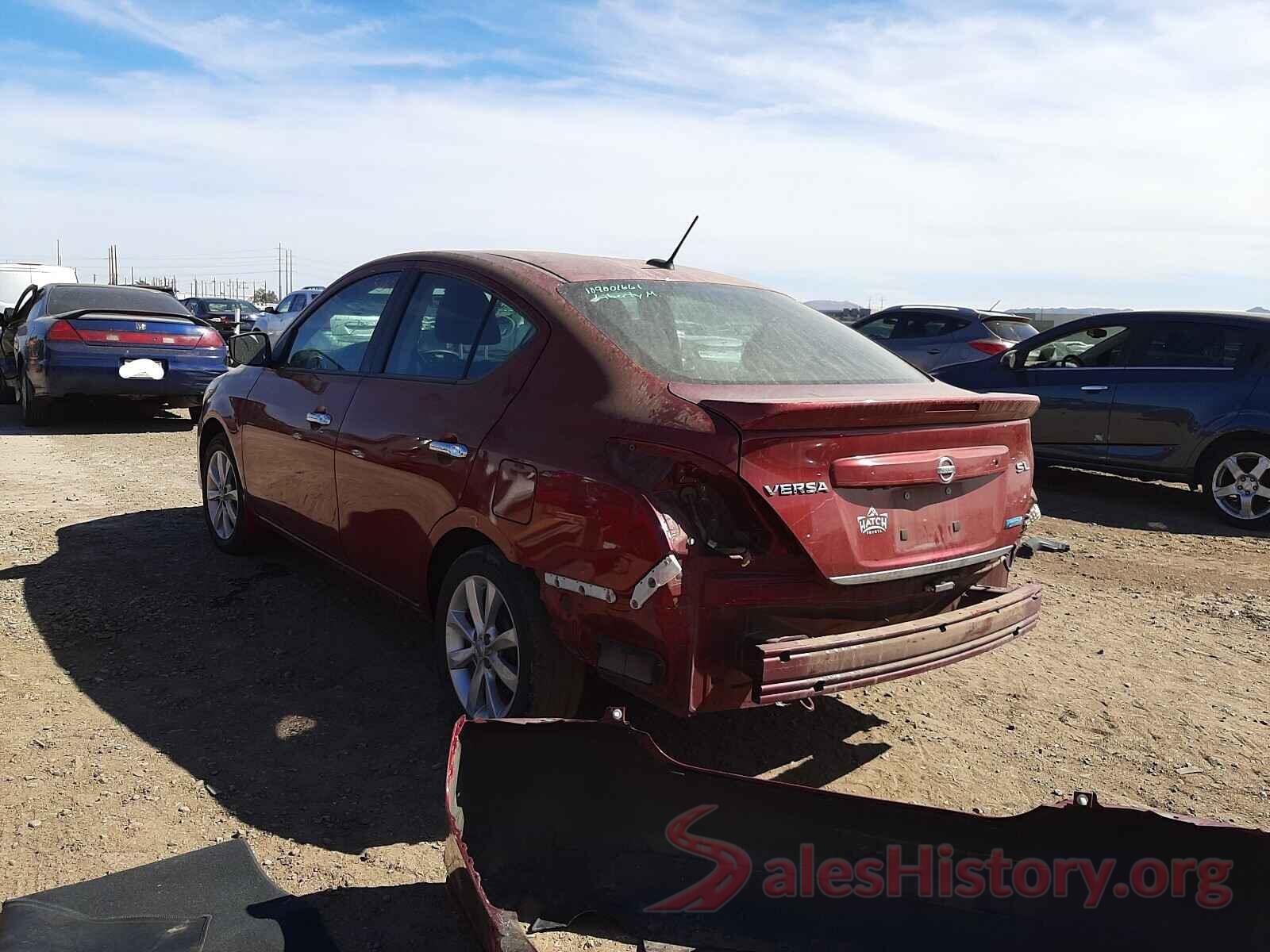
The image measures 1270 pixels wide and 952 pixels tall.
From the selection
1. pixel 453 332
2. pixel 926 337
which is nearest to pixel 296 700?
pixel 453 332

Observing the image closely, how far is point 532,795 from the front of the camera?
288 cm

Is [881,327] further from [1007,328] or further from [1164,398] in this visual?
[1164,398]

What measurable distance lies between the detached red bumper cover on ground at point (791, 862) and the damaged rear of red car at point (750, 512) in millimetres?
295

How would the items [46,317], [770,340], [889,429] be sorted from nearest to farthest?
[889,429]
[770,340]
[46,317]

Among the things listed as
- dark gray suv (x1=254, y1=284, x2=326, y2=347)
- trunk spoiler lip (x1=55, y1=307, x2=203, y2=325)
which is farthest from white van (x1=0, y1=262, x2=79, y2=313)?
trunk spoiler lip (x1=55, y1=307, x2=203, y2=325)

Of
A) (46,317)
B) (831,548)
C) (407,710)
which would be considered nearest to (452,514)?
(407,710)

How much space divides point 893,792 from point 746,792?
861mm

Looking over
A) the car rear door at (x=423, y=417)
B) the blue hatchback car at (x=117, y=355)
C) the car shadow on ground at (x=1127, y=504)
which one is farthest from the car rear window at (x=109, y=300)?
the car shadow on ground at (x=1127, y=504)

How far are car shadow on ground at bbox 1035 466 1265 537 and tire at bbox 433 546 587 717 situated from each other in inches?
225

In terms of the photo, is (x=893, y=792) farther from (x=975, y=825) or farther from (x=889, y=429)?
(x=889, y=429)

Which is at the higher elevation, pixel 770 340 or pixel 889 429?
pixel 770 340

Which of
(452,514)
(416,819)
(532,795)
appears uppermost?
(452,514)

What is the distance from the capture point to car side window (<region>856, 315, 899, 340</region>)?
1361 cm

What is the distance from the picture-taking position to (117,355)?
10.4m
